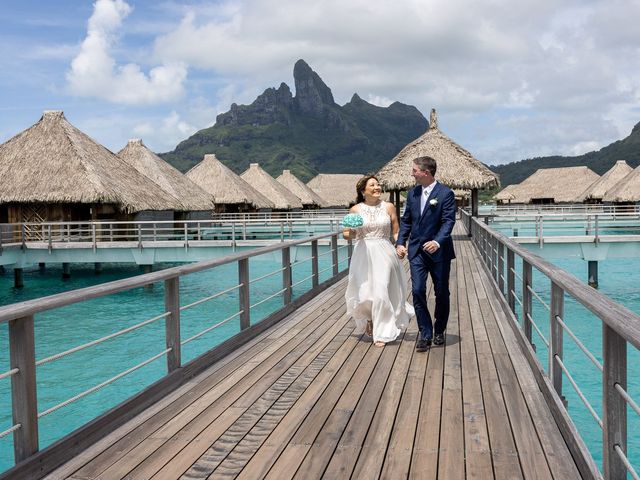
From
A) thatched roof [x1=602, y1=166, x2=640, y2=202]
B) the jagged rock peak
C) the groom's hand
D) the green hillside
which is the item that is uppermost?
the jagged rock peak

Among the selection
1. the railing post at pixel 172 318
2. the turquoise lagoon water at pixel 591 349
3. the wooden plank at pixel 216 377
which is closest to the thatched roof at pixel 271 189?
the turquoise lagoon water at pixel 591 349

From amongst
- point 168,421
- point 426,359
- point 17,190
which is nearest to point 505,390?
point 426,359

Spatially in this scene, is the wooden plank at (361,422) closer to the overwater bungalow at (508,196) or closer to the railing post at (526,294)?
the railing post at (526,294)

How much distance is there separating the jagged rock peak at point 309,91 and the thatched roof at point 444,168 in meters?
155

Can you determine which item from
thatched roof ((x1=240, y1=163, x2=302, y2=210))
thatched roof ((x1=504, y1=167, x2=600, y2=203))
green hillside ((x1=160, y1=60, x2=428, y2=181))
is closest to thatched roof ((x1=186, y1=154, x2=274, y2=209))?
thatched roof ((x1=240, y1=163, x2=302, y2=210))

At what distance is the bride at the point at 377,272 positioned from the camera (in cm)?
571

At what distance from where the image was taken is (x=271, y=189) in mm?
44594

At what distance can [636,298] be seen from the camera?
19.0 meters

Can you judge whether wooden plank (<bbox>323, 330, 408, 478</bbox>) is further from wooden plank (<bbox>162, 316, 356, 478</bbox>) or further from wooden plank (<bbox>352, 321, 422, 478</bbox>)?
wooden plank (<bbox>162, 316, 356, 478</bbox>)

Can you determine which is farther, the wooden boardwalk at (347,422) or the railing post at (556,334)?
the railing post at (556,334)

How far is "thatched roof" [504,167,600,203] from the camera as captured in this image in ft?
190

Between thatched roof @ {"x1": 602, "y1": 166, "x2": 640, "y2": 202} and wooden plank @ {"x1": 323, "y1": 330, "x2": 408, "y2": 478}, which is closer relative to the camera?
wooden plank @ {"x1": 323, "y1": 330, "x2": 408, "y2": 478}

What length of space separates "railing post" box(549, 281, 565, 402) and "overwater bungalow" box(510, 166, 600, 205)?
185ft

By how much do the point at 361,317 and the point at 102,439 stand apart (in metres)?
3.06
